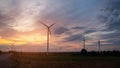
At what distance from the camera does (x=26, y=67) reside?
3344 centimetres

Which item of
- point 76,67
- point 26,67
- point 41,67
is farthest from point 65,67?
point 26,67

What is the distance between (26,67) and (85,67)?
9.17 m

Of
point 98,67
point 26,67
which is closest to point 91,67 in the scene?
point 98,67

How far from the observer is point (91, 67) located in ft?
128

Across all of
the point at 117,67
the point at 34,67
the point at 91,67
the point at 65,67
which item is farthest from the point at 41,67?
the point at 117,67

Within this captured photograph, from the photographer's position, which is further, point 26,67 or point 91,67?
point 91,67

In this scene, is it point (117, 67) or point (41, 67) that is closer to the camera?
point (41, 67)

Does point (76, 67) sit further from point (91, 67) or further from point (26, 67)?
point (26, 67)

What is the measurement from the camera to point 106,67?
39.8 meters

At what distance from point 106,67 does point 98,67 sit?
1.27 metres

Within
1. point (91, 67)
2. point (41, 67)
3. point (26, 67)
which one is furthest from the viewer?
point (91, 67)

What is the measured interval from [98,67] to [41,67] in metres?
8.44

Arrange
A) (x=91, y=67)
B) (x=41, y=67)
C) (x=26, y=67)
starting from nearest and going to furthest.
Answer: (x=26, y=67), (x=41, y=67), (x=91, y=67)

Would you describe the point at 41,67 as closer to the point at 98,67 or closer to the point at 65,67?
the point at 65,67
